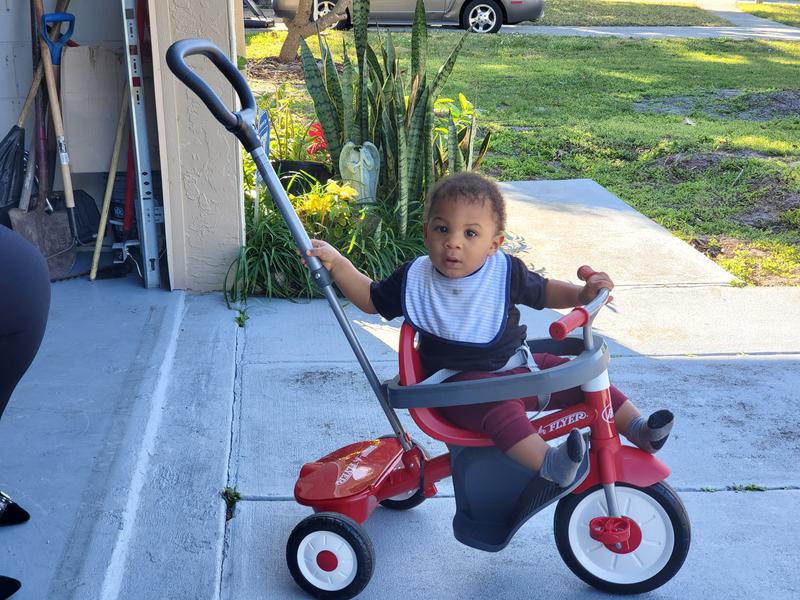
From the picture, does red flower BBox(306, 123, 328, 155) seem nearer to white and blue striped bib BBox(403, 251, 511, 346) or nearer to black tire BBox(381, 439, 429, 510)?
black tire BBox(381, 439, 429, 510)

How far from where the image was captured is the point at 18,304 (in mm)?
2416

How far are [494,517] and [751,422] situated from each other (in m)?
1.61

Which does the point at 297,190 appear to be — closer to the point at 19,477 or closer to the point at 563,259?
the point at 563,259

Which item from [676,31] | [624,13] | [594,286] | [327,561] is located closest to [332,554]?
[327,561]

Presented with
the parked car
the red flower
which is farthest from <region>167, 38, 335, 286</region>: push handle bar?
the parked car

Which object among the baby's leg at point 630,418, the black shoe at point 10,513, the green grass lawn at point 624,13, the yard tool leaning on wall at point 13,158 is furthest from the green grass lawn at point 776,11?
the black shoe at point 10,513

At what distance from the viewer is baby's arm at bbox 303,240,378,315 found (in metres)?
2.82

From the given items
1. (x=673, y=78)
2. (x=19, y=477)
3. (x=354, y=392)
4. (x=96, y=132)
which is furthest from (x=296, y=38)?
(x=19, y=477)

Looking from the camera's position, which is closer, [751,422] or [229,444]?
[229,444]

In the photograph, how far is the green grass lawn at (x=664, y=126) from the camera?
22.4 ft

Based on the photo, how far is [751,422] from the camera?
3.91 m

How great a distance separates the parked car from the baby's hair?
46.4ft

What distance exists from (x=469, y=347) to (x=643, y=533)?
0.75 m

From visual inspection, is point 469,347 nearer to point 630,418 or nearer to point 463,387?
point 463,387
